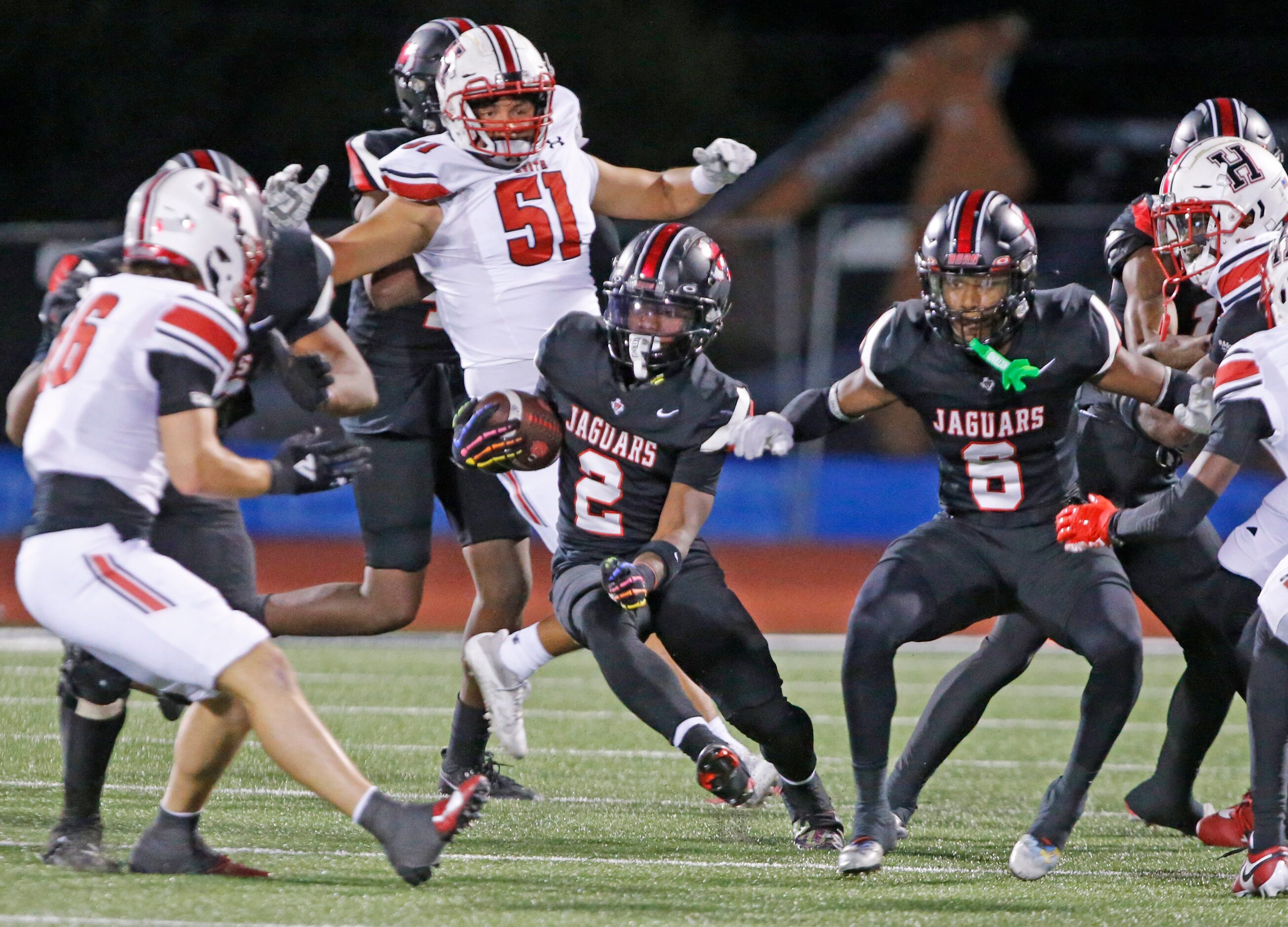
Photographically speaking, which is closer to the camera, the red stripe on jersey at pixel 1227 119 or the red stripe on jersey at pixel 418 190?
the red stripe on jersey at pixel 418 190

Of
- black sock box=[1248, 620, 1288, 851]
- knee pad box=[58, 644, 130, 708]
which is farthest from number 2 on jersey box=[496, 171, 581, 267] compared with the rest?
black sock box=[1248, 620, 1288, 851]

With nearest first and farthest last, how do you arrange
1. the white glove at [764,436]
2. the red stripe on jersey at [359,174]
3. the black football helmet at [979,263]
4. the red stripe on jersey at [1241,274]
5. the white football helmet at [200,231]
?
the white football helmet at [200,231] < the black football helmet at [979,263] < the white glove at [764,436] < the red stripe on jersey at [1241,274] < the red stripe on jersey at [359,174]

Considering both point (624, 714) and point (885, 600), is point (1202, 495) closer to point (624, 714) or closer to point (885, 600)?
point (885, 600)

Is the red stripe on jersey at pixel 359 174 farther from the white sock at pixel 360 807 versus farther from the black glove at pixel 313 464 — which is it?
the white sock at pixel 360 807

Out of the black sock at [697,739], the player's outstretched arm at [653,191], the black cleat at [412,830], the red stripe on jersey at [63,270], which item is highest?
the red stripe on jersey at [63,270]

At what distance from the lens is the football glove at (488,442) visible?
165 inches

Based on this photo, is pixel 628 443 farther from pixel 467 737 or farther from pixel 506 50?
pixel 506 50

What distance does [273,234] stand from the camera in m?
3.87

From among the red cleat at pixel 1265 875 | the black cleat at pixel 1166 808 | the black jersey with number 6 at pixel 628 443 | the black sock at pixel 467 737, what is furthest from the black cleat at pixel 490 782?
the red cleat at pixel 1265 875

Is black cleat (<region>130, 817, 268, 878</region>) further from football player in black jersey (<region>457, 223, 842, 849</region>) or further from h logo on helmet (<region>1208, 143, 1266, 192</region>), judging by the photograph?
h logo on helmet (<region>1208, 143, 1266, 192</region>)

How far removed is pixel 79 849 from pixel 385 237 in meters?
1.91

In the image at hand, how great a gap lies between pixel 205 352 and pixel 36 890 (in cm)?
104

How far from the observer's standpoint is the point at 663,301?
420 cm

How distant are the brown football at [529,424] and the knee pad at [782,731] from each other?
0.77m
